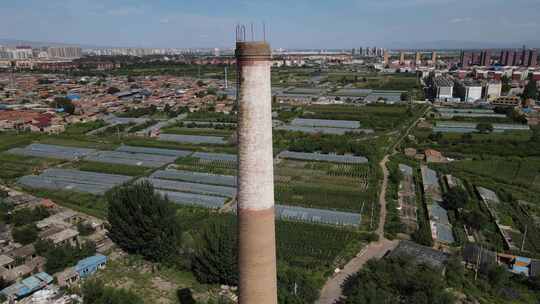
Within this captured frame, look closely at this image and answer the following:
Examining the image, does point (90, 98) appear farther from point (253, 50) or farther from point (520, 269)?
point (520, 269)

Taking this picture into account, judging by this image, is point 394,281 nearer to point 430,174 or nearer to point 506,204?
point 506,204

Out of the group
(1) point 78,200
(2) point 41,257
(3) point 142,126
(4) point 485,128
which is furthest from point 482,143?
(3) point 142,126

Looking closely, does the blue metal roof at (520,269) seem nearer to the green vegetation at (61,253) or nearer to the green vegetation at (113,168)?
the green vegetation at (61,253)

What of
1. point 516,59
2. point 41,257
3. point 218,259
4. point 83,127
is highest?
point 516,59

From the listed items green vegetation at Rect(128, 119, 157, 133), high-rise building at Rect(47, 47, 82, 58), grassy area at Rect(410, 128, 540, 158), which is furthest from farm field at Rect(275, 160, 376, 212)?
high-rise building at Rect(47, 47, 82, 58)

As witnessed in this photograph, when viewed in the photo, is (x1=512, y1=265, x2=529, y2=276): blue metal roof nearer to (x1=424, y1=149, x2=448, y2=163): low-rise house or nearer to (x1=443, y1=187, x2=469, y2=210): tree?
(x1=443, y1=187, x2=469, y2=210): tree

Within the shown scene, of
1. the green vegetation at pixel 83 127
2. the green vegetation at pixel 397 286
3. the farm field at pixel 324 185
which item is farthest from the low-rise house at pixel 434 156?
the green vegetation at pixel 83 127
